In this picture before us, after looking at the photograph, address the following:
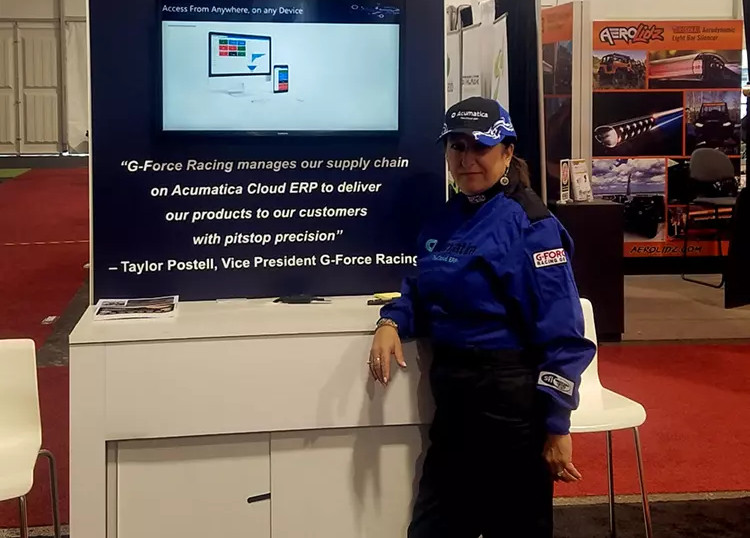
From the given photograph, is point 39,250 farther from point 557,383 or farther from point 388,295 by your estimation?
point 557,383

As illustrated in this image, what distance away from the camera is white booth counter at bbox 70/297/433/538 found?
2.23 m

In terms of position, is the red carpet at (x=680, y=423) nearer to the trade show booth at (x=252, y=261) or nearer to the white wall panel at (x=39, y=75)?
the trade show booth at (x=252, y=261)

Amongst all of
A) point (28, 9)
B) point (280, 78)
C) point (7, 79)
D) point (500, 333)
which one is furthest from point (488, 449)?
point (28, 9)

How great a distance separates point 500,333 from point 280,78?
999mm

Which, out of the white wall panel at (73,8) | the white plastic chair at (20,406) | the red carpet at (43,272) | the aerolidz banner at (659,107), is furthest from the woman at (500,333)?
the white wall panel at (73,8)

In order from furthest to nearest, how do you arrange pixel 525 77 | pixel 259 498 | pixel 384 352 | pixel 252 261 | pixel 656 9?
pixel 656 9, pixel 525 77, pixel 252 261, pixel 259 498, pixel 384 352

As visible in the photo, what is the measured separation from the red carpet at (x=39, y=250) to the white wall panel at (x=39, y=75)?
3.72 m

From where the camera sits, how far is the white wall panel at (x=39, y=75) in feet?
59.5

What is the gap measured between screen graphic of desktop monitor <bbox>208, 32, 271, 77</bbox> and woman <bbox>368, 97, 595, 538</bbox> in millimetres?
685

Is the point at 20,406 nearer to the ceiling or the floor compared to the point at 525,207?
nearer to the floor

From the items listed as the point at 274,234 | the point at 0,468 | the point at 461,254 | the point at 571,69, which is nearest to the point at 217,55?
the point at 274,234

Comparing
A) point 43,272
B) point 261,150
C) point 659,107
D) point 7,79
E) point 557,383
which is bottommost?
point 43,272

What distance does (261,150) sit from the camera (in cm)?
263

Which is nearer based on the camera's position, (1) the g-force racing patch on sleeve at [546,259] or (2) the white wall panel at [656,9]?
(1) the g-force racing patch on sleeve at [546,259]
